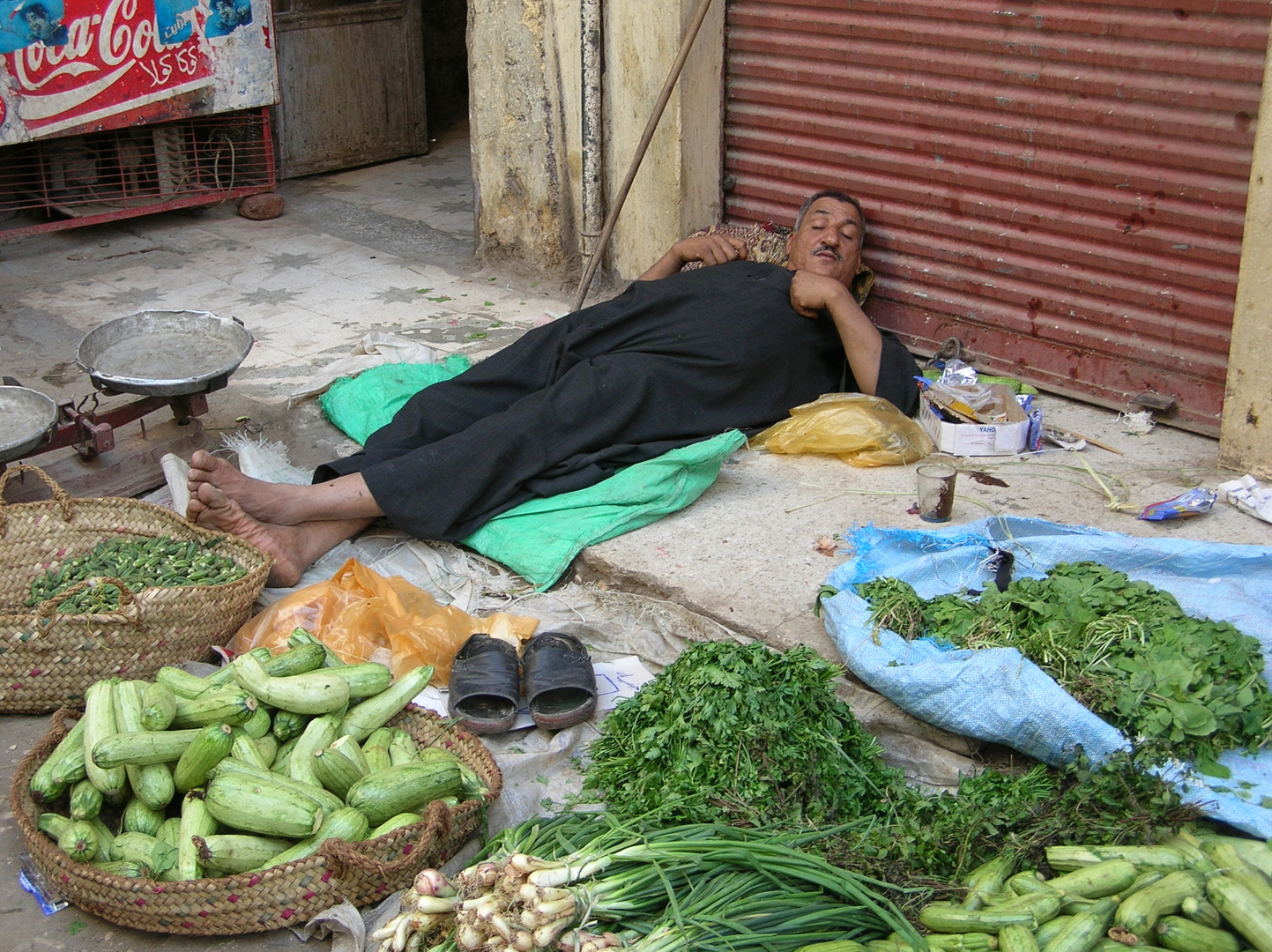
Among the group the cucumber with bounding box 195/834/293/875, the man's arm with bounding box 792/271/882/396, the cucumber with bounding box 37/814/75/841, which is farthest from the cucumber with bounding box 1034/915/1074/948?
the man's arm with bounding box 792/271/882/396

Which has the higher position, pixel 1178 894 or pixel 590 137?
pixel 590 137

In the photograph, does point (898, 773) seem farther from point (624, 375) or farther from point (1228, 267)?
point (1228, 267)

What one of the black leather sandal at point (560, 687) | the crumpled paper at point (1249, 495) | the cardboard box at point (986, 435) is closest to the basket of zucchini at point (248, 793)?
the black leather sandal at point (560, 687)

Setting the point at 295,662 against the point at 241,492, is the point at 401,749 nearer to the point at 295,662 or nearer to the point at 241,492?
the point at 295,662

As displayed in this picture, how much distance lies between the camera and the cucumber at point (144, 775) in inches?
102

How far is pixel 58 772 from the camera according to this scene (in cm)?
262

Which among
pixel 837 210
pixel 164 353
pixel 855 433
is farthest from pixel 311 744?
pixel 837 210

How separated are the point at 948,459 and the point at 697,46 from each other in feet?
7.83

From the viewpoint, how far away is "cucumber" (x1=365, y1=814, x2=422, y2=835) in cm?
246

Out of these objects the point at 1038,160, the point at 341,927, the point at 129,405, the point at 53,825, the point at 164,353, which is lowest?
the point at 341,927

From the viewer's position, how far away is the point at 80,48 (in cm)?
665

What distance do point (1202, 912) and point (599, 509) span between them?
2.16 metres

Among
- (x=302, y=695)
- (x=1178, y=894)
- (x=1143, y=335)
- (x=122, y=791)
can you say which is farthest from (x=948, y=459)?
(x=122, y=791)

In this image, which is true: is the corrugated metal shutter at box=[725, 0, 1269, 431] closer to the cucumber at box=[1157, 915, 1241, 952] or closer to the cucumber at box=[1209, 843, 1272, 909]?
the cucumber at box=[1209, 843, 1272, 909]
